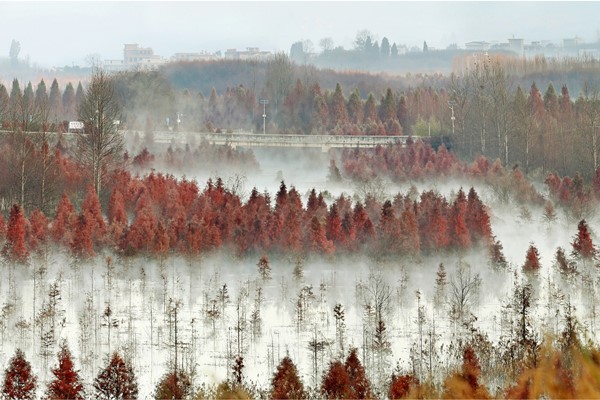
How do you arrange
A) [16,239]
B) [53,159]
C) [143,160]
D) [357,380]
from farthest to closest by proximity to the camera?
[143,160] < [53,159] < [16,239] < [357,380]

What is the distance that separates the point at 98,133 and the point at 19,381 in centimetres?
1704

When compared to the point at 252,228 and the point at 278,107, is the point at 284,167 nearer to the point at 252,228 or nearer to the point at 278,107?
the point at 278,107

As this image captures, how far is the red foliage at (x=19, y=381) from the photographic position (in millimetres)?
17281

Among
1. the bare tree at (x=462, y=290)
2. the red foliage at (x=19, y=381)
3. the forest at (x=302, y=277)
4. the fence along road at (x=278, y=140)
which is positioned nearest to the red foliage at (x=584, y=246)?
the forest at (x=302, y=277)

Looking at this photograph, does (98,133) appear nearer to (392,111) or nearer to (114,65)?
(392,111)

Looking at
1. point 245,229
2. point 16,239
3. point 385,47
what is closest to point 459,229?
point 245,229

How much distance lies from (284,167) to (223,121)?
57.6 ft

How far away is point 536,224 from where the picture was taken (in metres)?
33.7

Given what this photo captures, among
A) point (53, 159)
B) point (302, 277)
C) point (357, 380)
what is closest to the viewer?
point (357, 380)

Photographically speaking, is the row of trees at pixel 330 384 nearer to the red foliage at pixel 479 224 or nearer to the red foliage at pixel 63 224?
the red foliage at pixel 63 224

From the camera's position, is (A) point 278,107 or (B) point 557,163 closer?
(B) point 557,163

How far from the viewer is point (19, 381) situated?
57.3 feet

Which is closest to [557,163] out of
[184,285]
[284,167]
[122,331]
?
[284,167]

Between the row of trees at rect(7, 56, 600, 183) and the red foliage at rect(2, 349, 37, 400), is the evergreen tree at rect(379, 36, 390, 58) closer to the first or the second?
the row of trees at rect(7, 56, 600, 183)
